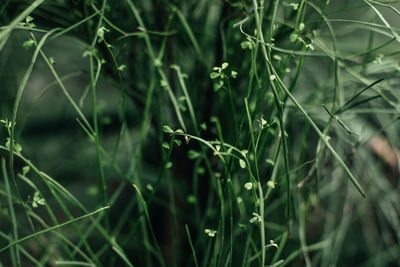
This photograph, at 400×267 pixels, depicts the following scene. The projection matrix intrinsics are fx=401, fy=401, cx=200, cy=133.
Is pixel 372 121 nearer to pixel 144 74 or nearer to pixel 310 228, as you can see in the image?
pixel 310 228

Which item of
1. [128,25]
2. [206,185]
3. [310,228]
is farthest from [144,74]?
[310,228]

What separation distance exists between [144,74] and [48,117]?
0.37 meters

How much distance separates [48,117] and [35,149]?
0.26 ft

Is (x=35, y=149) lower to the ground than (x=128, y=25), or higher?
lower

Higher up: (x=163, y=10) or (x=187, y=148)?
(x=163, y=10)

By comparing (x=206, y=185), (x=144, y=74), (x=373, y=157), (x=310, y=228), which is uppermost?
(x=144, y=74)

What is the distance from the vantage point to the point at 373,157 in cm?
80

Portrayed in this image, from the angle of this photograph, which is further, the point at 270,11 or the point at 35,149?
the point at 35,149

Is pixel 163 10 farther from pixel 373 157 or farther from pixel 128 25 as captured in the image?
pixel 373 157

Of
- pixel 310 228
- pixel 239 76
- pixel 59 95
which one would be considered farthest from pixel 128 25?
pixel 310 228

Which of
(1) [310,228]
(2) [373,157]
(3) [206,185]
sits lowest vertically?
(1) [310,228]

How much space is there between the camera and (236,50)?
476 millimetres

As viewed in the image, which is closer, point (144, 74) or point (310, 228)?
point (144, 74)

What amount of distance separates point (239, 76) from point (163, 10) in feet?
0.40
